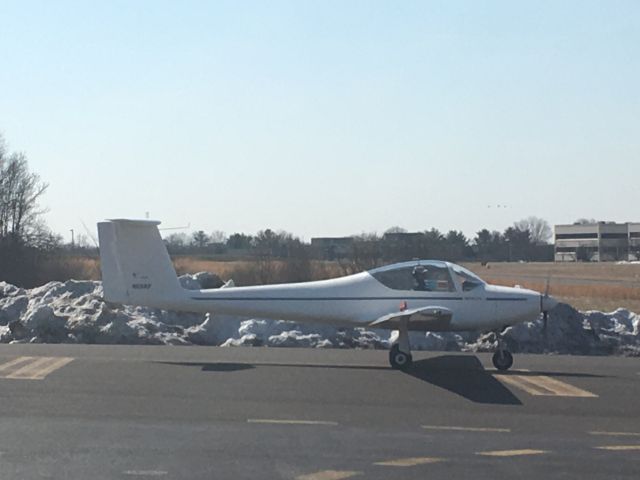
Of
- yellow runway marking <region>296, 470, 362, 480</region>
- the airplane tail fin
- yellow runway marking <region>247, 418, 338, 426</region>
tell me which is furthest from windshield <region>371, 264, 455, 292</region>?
yellow runway marking <region>296, 470, 362, 480</region>

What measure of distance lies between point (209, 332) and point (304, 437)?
13.6 metres

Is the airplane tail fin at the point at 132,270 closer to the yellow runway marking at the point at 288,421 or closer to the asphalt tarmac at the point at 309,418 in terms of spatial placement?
the asphalt tarmac at the point at 309,418

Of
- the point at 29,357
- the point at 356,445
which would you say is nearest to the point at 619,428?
the point at 356,445

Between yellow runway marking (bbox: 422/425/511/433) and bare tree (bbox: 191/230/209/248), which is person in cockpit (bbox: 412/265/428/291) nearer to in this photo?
yellow runway marking (bbox: 422/425/511/433)

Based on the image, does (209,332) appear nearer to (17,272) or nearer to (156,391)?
(156,391)

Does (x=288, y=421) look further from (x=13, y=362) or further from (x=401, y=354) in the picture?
(x=13, y=362)

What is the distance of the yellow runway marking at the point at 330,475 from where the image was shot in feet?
26.4

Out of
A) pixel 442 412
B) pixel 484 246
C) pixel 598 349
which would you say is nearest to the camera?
pixel 442 412

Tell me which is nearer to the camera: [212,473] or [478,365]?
[212,473]

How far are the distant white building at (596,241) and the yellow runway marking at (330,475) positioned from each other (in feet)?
431

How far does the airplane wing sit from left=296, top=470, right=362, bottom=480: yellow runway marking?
766 cm

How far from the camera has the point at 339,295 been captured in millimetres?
16828

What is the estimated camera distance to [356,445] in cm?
948

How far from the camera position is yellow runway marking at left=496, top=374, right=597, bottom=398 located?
1352 cm
